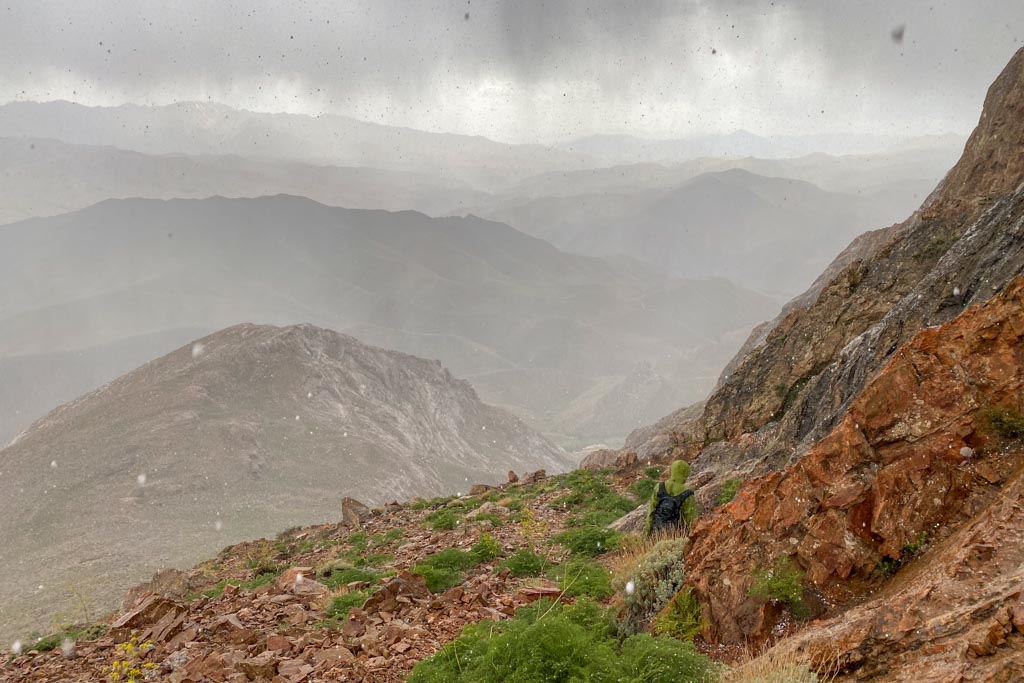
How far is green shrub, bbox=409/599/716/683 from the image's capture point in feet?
19.2

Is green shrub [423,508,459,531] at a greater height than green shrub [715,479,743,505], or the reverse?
green shrub [715,479,743,505]

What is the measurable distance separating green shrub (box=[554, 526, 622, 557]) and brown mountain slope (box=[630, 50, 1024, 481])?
365 cm

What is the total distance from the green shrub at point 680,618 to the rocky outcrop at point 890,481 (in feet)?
0.51

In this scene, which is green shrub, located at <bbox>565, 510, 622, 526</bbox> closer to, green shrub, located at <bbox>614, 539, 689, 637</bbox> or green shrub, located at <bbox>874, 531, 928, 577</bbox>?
green shrub, located at <bbox>614, 539, 689, 637</bbox>

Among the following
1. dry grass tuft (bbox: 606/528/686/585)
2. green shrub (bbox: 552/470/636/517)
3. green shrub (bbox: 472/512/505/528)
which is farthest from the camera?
green shrub (bbox: 552/470/636/517)

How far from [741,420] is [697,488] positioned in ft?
16.1

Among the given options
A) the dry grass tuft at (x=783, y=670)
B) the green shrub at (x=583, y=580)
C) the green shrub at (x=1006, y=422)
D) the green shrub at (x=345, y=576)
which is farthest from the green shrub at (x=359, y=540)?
the green shrub at (x=1006, y=422)

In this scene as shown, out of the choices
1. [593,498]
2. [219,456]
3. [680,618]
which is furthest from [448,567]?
[219,456]

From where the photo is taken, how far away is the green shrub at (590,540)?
1358cm

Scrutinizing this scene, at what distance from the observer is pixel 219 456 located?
6088 cm

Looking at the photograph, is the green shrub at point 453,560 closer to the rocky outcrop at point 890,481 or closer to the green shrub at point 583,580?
the green shrub at point 583,580

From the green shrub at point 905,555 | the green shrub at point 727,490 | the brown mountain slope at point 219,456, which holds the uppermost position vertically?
the green shrub at point 905,555

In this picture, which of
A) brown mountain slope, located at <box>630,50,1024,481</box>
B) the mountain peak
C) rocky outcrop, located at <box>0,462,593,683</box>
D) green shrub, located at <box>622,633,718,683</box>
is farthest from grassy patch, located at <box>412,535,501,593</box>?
the mountain peak

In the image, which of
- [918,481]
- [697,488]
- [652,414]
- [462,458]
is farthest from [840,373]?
[652,414]
